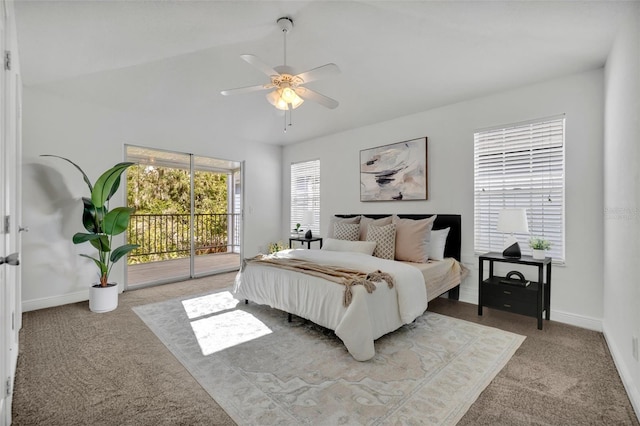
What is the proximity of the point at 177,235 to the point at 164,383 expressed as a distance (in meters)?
4.49

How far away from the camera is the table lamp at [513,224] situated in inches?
120

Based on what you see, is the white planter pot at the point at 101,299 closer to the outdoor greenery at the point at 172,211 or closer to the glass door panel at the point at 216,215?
the outdoor greenery at the point at 172,211

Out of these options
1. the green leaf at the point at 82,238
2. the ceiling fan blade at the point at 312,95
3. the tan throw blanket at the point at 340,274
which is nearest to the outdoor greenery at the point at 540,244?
the tan throw blanket at the point at 340,274

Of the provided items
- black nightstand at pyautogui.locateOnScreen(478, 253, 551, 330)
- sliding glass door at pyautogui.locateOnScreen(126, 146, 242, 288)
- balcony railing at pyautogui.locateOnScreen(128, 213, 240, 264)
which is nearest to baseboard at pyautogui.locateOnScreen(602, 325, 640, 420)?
black nightstand at pyautogui.locateOnScreen(478, 253, 551, 330)

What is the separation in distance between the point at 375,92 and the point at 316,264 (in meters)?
2.24

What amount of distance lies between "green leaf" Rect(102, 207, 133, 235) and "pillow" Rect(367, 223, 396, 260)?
297 centimetres

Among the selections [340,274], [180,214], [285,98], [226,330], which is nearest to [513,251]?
[340,274]

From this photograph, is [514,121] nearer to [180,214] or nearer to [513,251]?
[513,251]

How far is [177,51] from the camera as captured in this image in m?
3.00

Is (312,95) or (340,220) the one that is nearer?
(312,95)

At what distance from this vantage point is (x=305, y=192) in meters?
5.91

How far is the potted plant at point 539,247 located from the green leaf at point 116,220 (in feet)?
14.6

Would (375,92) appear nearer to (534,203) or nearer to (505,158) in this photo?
(505,158)

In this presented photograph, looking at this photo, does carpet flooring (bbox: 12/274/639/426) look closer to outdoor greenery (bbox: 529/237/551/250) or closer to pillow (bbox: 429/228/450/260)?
outdoor greenery (bbox: 529/237/551/250)
